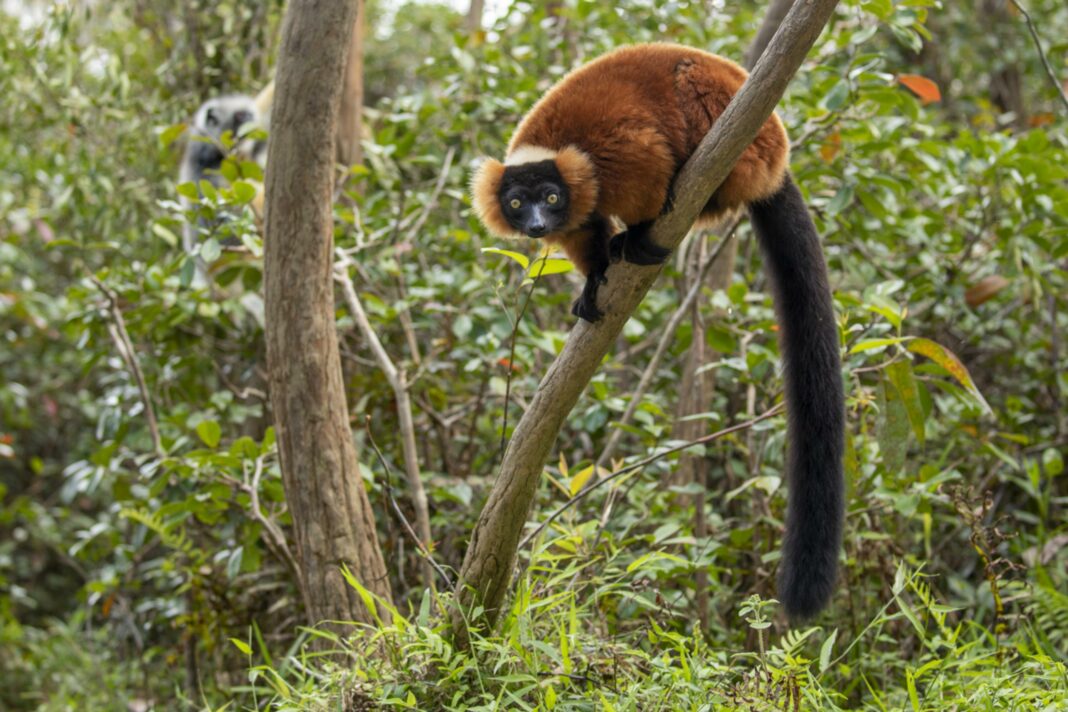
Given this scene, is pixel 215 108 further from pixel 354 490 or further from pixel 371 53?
pixel 354 490

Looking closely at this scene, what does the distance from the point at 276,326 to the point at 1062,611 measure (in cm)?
268

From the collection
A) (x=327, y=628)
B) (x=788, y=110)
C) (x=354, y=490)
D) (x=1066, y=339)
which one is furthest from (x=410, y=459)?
(x=1066, y=339)

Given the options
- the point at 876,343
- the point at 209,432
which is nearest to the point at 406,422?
the point at 209,432

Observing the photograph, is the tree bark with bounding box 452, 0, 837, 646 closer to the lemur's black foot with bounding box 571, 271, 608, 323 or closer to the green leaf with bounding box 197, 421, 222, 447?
the lemur's black foot with bounding box 571, 271, 608, 323

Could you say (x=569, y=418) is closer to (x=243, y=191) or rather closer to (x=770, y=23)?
(x=243, y=191)

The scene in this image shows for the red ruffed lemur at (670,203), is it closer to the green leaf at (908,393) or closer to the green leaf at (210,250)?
the green leaf at (908,393)

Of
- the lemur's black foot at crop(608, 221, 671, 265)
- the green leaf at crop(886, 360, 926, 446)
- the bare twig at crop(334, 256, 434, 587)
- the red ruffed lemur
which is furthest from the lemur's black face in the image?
the green leaf at crop(886, 360, 926, 446)

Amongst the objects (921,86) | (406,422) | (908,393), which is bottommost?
(406,422)

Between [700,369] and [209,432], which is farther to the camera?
[700,369]

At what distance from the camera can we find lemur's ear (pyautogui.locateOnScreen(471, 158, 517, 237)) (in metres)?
2.75

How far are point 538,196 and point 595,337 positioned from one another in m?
0.50

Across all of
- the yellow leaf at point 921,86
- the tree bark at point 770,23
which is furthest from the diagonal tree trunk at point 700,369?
the yellow leaf at point 921,86

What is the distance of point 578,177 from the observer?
2521 millimetres

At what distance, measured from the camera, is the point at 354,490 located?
3053 mm
